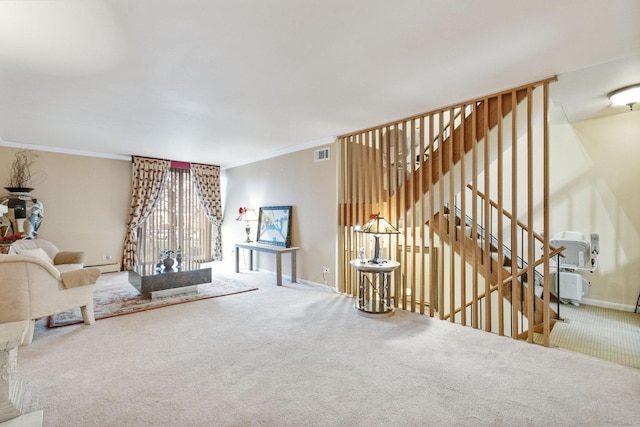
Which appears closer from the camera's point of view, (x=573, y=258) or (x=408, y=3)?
(x=408, y=3)

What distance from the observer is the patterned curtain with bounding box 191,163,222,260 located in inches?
299

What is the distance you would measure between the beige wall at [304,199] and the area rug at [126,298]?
1.10 meters

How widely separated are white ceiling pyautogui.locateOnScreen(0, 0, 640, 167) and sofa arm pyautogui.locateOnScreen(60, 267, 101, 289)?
1949mm

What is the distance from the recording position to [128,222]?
265 inches

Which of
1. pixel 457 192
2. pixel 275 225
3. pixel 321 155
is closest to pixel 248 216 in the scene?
pixel 275 225

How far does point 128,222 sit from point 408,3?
7069mm

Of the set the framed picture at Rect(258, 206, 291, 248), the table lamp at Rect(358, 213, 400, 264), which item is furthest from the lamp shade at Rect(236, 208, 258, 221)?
the table lamp at Rect(358, 213, 400, 264)

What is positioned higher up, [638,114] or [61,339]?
[638,114]

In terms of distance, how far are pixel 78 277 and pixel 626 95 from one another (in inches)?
243

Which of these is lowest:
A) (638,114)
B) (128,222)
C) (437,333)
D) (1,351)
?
(437,333)

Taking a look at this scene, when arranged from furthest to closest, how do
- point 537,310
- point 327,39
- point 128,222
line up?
point 128,222, point 537,310, point 327,39

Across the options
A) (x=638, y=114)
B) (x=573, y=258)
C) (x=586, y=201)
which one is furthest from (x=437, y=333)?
(x=638, y=114)

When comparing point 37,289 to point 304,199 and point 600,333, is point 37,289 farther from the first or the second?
point 600,333

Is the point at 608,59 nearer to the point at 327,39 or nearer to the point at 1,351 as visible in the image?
the point at 327,39
